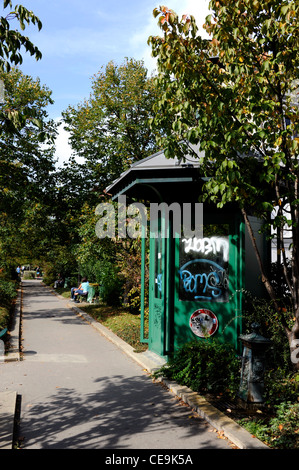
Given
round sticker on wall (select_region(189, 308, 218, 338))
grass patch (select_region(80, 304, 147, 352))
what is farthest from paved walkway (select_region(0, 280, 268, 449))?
round sticker on wall (select_region(189, 308, 218, 338))

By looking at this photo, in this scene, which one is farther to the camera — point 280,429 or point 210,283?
point 210,283

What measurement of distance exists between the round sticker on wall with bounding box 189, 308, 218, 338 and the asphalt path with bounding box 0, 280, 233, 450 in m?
1.18

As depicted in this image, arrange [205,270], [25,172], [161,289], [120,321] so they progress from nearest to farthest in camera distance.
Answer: [205,270] < [161,289] < [120,321] < [25,172]

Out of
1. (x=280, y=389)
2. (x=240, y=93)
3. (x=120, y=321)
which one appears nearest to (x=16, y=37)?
(x=240, y=93)

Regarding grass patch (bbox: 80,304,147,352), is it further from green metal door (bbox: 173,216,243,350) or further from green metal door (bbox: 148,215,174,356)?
green metal door (bbox: 173,216,243,350)

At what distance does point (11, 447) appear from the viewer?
4215 mm

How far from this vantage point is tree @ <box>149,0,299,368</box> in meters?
5.38

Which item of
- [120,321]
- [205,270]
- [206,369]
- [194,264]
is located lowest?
[120,321]

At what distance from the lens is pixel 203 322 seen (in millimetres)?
7480

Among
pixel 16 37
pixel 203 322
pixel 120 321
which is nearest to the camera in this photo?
pixel 16 37

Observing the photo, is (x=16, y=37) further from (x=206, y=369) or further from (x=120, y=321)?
(x=120, y=321)

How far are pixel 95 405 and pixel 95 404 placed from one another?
0.04 meters

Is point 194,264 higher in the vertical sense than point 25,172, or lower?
lower

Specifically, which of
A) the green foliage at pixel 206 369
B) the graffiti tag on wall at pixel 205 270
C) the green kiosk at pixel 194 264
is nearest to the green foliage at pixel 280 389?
the green foliage at pixel 206 369
